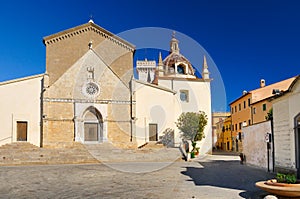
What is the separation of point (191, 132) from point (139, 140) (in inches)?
248

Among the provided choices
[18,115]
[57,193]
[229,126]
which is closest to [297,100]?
[57,193]

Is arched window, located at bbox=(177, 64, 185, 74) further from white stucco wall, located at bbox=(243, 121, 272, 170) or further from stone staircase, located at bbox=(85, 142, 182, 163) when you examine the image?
white stucco wall, located at bbox=(243, 121, 272, 170)

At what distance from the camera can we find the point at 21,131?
28375mm

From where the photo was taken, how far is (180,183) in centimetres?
1281

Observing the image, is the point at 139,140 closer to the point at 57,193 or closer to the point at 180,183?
the point at 180,183

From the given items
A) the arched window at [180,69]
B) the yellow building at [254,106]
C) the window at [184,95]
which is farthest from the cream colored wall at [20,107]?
the yellow building at [254,106]

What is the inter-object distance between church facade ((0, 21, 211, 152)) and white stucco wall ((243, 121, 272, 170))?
40.5 ft

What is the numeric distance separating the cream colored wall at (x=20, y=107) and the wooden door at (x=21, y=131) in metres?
0.26

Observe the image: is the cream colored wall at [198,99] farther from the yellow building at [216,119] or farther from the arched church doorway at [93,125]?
the yellow building at [216,119]

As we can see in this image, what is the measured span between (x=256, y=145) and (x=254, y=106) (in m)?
22.5

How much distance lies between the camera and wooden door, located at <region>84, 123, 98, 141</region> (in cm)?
3134

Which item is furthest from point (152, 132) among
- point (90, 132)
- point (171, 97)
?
point (90, 132)

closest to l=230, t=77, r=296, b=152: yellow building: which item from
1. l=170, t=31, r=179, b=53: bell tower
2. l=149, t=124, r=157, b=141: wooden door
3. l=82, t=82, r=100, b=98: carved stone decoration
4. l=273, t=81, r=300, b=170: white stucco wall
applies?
l=149, t=124, r=157, b=141: wooden door

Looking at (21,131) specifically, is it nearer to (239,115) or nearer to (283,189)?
(283,189)
